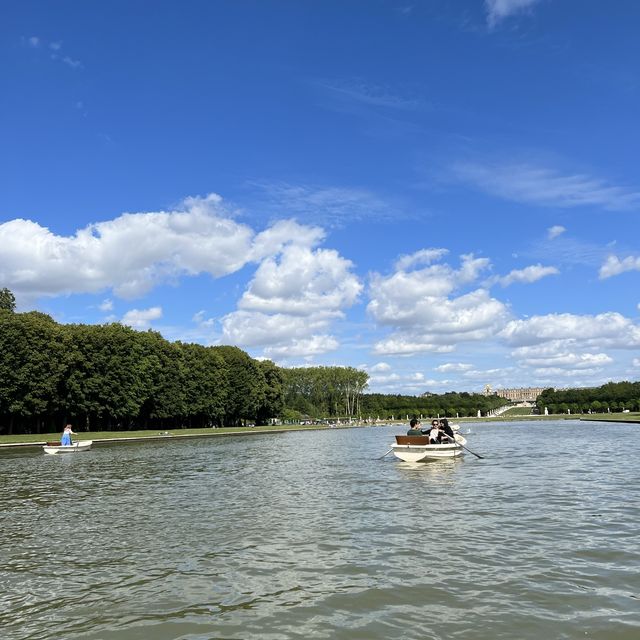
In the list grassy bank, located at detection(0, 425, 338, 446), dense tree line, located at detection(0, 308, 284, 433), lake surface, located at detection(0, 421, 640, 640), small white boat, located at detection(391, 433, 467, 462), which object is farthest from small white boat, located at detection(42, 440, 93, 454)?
small white boat, located at detection(391, 433, 467, 462)

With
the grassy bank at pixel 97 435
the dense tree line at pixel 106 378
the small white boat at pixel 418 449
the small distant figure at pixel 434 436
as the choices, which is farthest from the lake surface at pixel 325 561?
the dense tree line at pixel 106 378

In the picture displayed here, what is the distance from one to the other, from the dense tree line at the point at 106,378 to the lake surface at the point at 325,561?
2324 inches

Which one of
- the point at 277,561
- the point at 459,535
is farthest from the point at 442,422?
the point at 277,561

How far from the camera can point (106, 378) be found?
9425 centimetres

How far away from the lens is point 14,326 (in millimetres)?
84500

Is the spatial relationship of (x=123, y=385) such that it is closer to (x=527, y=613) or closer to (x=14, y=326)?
(x=14, y=326)

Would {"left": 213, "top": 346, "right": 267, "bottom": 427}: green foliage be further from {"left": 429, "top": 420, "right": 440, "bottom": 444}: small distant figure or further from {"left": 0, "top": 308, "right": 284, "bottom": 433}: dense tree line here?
{"left": 429, "top": 420, "right": 440, "bottom": 444}: small distant figure

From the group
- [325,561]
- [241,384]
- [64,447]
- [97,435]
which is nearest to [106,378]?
[97,435]

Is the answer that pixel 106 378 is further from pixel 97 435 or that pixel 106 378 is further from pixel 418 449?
pixel 418 449

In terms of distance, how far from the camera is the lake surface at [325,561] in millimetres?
10633

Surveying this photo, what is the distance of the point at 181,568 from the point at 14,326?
79.9m

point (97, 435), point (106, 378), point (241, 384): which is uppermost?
point (241, 384)

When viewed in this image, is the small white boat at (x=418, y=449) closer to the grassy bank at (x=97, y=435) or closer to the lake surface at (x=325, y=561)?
the lake surface at (x=325, y=561)

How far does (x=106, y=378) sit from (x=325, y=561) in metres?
85.8
